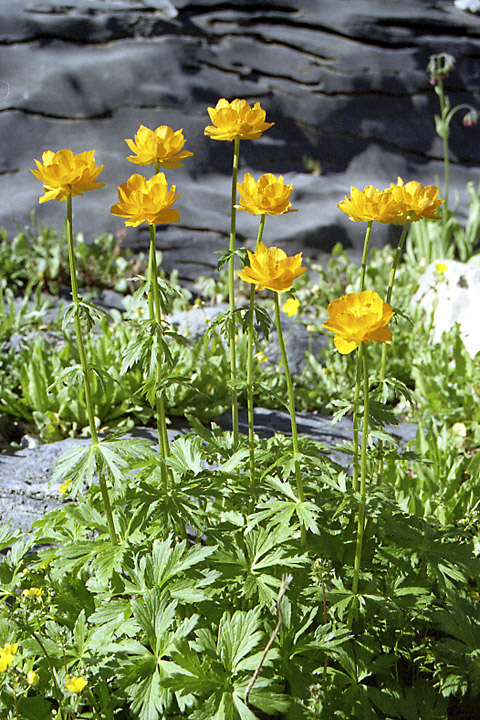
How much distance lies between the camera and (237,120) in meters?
1.36

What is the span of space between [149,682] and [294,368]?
253cm

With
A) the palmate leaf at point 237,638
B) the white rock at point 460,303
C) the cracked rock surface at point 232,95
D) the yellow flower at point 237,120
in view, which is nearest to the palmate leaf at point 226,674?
the palmate leaf at point 237,638

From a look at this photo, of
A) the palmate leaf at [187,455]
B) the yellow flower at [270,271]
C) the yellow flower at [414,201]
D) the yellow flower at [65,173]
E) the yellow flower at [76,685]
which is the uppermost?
the yellow flower at [65,173]

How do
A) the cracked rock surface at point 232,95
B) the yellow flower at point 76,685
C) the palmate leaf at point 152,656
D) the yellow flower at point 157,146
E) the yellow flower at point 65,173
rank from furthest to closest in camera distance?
the cracked rock surface at point 232,95 < the yellow flower at point 157,146 < the yellow flower at point 65,173 < the palmate leaf at point 152,656 < the yellow flower at point 76,685

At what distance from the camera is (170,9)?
5.72 meters

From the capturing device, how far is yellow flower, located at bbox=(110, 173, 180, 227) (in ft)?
3.92

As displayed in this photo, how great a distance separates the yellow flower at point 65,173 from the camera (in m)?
1.21

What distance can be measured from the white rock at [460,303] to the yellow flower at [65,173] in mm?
2780

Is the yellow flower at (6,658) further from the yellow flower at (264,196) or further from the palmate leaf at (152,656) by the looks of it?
the yellow flower at (264,196)

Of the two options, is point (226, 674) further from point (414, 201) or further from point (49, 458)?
point (49, 458)

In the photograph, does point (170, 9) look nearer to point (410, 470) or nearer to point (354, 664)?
point (410, 470)

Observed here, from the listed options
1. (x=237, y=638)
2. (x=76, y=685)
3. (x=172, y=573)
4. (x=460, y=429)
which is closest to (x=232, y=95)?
(x=460, y=429)

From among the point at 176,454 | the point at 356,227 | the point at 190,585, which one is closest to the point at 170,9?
the point at 356,227

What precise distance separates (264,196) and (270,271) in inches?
8.9
